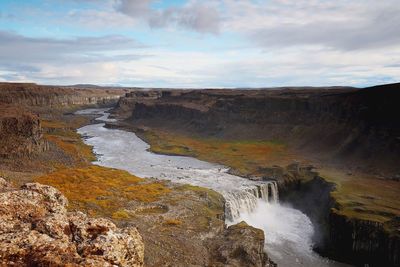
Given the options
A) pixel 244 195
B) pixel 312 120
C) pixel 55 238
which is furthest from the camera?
pixel 312 120

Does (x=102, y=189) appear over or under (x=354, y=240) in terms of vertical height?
over

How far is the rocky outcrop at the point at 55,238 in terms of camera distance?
1134 cm

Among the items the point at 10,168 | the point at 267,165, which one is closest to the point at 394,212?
the point at 267,165

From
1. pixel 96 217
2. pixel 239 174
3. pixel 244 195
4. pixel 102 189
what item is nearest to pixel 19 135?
pixel 102 189

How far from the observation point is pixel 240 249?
36.3 m

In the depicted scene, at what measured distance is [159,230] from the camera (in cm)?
3988

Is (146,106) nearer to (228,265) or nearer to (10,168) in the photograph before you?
(10,168)

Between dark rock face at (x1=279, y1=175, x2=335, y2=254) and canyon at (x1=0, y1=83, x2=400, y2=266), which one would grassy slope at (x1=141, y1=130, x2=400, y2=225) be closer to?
canyon at (x1=0, y1=83, x2=400, y2=266)

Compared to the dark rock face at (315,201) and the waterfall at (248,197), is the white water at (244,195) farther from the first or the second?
the dark rock face at (315,201)

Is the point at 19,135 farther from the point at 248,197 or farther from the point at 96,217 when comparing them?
the point at 96,217

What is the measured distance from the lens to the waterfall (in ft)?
177

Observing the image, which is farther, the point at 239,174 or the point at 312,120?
the point at 312,120

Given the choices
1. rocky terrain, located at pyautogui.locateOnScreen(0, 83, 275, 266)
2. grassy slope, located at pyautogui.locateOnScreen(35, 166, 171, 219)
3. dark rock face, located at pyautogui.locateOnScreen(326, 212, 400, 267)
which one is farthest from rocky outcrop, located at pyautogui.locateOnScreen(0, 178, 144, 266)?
dark rock face, located at pyautogui.locateOnScreen(326, 212, 400, 267)

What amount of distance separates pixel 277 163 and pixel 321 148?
15.8 meters
